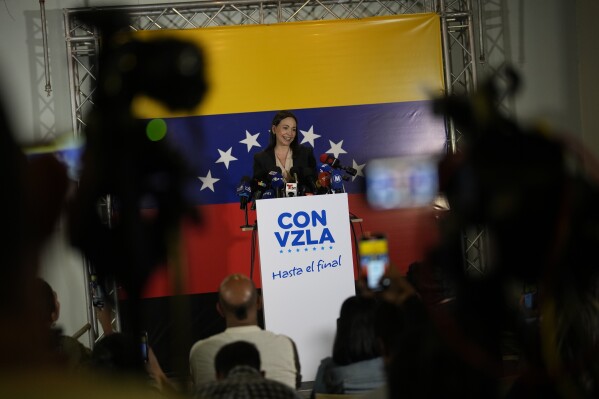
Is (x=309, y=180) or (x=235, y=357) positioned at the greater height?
(x=309, y=180)

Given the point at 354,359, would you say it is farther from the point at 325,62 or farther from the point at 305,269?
the point at 325,62

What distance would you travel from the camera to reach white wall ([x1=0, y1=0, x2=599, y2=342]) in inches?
270

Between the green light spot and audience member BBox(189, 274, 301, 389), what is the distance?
250cm

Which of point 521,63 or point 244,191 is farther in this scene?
point 521,63

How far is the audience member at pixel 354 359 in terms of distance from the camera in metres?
2.93

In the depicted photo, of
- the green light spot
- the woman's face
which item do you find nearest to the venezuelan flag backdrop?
the woman's face

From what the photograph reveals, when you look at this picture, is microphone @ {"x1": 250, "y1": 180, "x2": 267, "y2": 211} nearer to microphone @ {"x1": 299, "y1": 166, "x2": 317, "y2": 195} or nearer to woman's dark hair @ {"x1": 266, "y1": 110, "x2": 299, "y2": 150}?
microphone @ {"x1": 299, "y1": 166, "x2": 317, "y2": 195}

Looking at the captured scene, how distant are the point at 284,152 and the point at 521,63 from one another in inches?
Answer: 97.0

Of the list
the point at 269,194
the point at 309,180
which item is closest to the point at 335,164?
the point at 309,180

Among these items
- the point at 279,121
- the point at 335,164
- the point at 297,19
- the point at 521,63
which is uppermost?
the point at 297,19

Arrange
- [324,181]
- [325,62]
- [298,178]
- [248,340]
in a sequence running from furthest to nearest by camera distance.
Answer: [325,62] < [298,178] < [324,181] < [248,340]

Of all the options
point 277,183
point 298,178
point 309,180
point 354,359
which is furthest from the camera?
point 298,178

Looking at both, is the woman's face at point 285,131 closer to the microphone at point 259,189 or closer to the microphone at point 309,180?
the microphone at point 309,180

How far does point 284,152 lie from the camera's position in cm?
659
